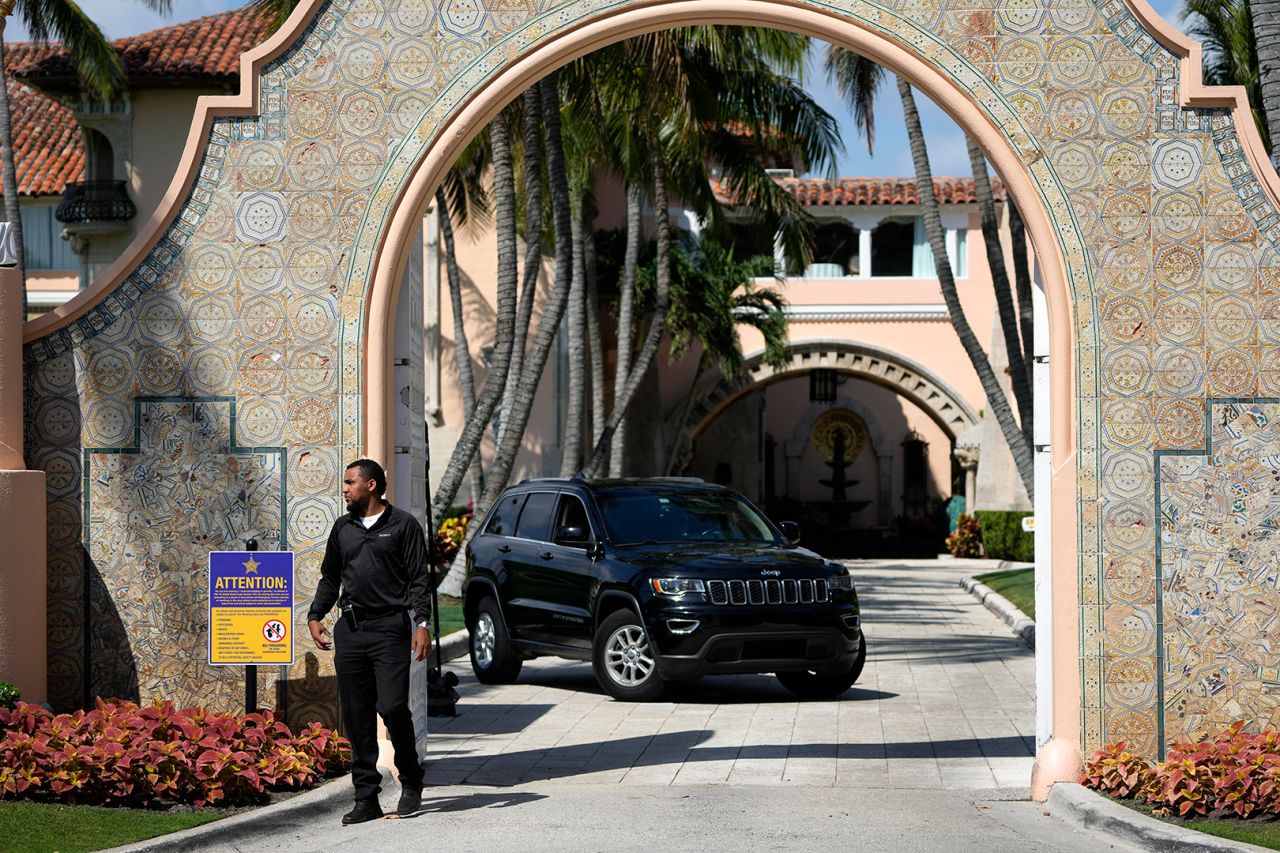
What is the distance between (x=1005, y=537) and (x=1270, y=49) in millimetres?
25178

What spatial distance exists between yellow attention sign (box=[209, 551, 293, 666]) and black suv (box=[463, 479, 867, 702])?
4410mm

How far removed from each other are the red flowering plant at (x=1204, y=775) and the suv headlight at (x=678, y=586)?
4627mm

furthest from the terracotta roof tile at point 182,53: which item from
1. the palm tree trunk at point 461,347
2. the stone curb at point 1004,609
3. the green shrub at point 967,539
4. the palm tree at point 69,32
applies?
the green shrub at point 967,539

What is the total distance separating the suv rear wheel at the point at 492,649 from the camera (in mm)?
15383

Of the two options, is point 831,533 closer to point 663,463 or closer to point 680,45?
point 663,463

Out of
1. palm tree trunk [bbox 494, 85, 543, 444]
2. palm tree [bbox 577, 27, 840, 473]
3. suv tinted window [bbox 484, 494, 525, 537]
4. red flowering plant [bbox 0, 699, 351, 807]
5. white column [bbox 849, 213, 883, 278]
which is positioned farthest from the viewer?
white column [bbox 849, 213, 883, 278]

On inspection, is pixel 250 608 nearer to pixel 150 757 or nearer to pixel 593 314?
pixel 150 757

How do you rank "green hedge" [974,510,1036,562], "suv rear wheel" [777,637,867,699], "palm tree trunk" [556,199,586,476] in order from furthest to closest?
"green hedge" [974,510,1036,562] < "palm tree trunk" [556,199,586,476] < "suv rear wheel" [777,637,867,699]

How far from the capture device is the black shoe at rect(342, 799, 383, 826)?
8.55 metres

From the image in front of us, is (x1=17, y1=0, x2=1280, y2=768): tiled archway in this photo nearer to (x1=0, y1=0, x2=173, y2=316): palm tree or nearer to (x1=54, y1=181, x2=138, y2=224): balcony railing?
(x1=0, y1=0, x2=173, y2=316): palm tree

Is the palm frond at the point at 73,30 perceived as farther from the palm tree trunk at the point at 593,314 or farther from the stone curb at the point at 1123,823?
the stone curb at the point at 1123,823

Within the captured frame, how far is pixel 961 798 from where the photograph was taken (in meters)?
9.44

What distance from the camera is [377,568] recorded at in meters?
8.64

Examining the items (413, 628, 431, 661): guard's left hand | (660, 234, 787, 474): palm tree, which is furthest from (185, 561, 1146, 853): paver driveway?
(660, 234, 787, 474): palm tree
